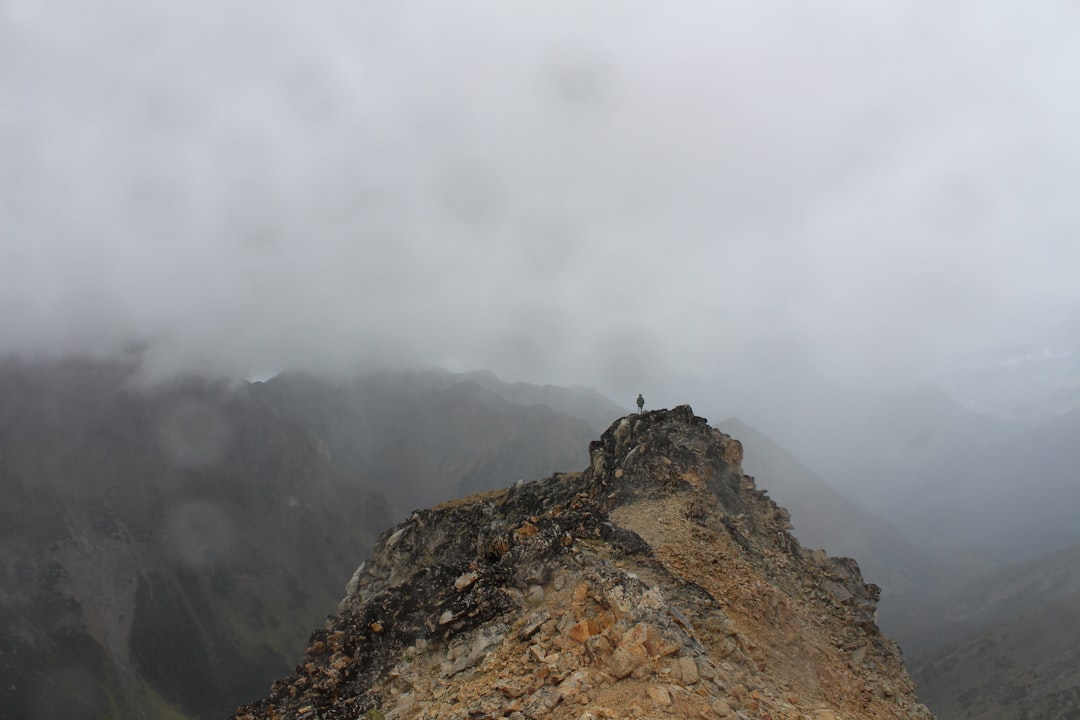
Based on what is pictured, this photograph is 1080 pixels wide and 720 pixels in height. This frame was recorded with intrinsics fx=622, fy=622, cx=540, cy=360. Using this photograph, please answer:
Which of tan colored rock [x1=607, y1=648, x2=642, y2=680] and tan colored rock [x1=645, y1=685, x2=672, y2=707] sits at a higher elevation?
tan colored rock [x1=607, y1=648, x2=642, y2=680]

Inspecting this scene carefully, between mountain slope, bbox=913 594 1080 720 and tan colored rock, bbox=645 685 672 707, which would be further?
mountain slope, bbox=913 594 1080 720

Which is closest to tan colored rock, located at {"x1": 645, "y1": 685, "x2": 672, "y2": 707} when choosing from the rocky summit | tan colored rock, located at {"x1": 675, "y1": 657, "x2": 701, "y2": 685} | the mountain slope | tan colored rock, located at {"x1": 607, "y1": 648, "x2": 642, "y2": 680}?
the rocky summit

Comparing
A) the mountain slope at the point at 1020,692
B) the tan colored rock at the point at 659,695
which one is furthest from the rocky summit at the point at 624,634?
the mountain slope at the point at 1020,692

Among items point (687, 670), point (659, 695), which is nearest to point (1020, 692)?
point (687, 670)

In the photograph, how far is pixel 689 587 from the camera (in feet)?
70.9

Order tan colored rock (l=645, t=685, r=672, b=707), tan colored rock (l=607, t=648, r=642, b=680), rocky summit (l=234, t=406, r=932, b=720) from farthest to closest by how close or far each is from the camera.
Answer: rocky summit (l=234, t=406, r=932, b=720) → tan colored rock (l=607, t=648, r=642, b=680) → tan colored rock (l=645, t=685, r=672, b=707)

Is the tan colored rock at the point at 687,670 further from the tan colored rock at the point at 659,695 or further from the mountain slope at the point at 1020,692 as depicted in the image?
the mountain slope at the point at 1020,692

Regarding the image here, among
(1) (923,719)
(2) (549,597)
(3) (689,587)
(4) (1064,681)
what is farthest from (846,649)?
(4) (1064,681)

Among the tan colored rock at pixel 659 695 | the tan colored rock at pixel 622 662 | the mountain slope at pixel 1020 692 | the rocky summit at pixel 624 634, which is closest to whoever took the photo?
the tan colored rock at pixel 659 695

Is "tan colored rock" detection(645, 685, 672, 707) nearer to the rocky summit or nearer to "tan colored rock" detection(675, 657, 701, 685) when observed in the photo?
the rocky summit

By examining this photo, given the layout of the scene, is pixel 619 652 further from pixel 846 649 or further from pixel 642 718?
pixel 846 649

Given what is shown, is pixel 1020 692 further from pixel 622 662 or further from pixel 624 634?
pixel 622 662

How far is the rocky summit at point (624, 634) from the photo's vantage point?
14391 millimetres

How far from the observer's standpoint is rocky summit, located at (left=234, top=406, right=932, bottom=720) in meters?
14.4
